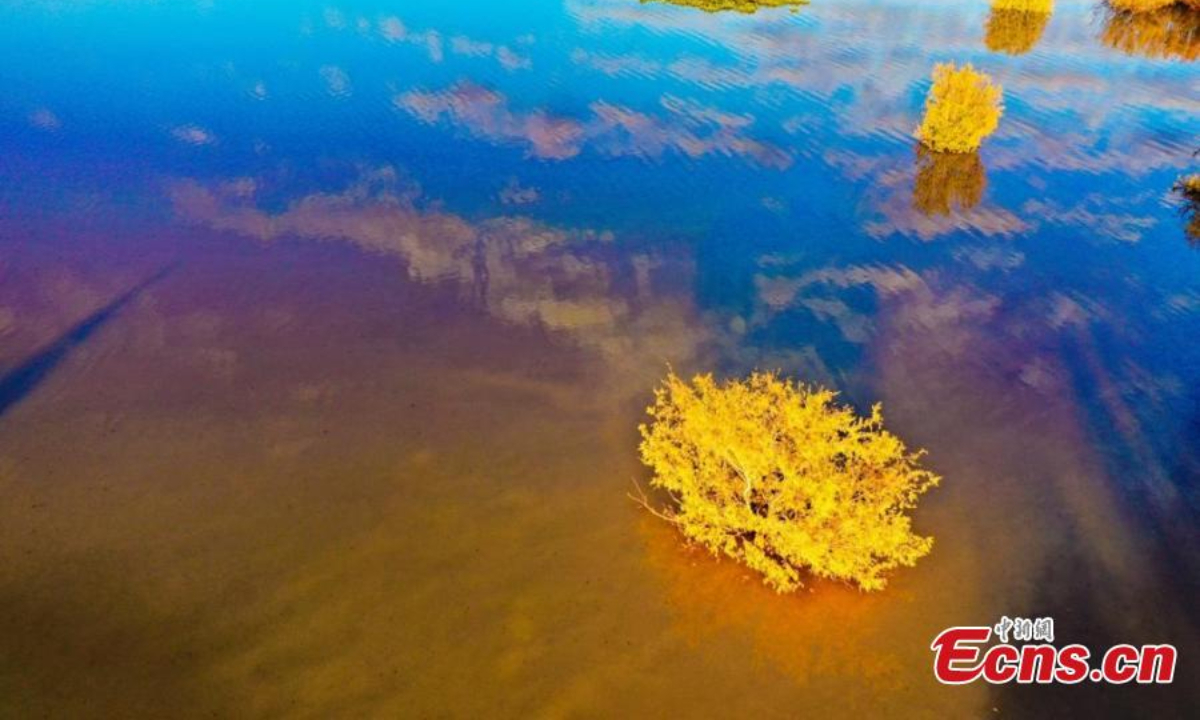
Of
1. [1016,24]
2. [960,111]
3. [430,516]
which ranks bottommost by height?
[430,516]

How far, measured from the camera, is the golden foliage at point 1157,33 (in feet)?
188

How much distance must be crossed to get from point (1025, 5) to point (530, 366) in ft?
208

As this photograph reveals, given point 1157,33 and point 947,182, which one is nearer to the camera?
point 947,182

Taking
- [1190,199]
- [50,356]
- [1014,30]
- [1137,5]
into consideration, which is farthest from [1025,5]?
[50,356]

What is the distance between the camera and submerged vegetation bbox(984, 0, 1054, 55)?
187ft

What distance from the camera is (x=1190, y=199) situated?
3700 centimetres

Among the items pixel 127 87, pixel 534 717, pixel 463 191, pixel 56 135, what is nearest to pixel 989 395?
pixel 534 717

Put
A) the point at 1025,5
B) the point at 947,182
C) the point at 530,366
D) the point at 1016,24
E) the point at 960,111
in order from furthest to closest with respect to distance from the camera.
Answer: the point at 1025,5 → the point at 1016,24 → the point at 960,111 → the point at 947,182 → the point at 530,366

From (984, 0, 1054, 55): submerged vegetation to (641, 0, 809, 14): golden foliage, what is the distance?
15.9 meters

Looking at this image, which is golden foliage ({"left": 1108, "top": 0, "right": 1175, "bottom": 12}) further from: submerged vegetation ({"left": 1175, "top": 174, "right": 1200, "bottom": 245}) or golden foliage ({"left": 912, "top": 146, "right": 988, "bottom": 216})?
golden foliage ({"left": 912, "top": 146, "right": 988, "bottom": 216})

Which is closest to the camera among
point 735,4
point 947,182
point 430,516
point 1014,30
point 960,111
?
point 430,516

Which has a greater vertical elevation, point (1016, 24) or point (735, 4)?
point (735, 4)

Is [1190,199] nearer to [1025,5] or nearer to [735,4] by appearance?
[1025,5]

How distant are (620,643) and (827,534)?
5163mm
